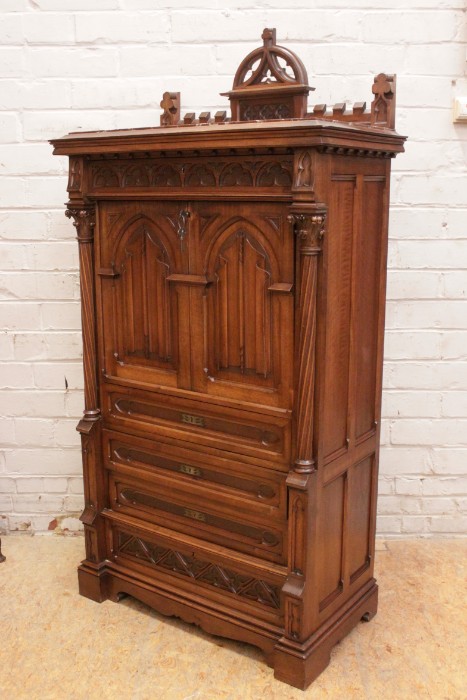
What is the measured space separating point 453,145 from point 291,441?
136 cm

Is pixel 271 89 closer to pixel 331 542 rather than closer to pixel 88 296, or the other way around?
pixel 88 296

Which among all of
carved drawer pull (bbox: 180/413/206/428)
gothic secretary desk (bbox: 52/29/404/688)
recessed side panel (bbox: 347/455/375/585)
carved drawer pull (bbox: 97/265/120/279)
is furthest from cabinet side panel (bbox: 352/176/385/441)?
carved drawer pull (bbox: 97/265/120/279)

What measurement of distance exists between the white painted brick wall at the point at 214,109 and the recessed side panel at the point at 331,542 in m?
0.73

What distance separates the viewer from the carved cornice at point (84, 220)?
8.09ft

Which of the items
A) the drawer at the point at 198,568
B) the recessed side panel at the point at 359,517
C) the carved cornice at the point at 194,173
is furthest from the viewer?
the recessed side panel at the point at 359,517

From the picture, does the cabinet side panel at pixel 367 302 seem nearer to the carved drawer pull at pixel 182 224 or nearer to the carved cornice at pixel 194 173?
the carved cornice at pixel 194 173

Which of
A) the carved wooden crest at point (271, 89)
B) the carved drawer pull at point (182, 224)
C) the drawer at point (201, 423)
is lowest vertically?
the drawer at point (201, 423)

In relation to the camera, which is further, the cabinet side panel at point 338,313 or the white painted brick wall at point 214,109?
the white painted brick wall at point 214,109

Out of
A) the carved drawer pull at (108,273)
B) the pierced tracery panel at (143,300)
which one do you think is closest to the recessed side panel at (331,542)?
the pierced tracery panel at (143,300)

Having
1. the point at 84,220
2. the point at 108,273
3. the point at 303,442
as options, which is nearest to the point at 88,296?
the point at 108,273

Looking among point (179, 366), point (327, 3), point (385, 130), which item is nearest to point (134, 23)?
point (327, 3)

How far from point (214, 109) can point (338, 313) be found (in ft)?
3.63

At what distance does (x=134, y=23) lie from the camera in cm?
281

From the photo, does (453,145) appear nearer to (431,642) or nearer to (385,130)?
(385,130)
